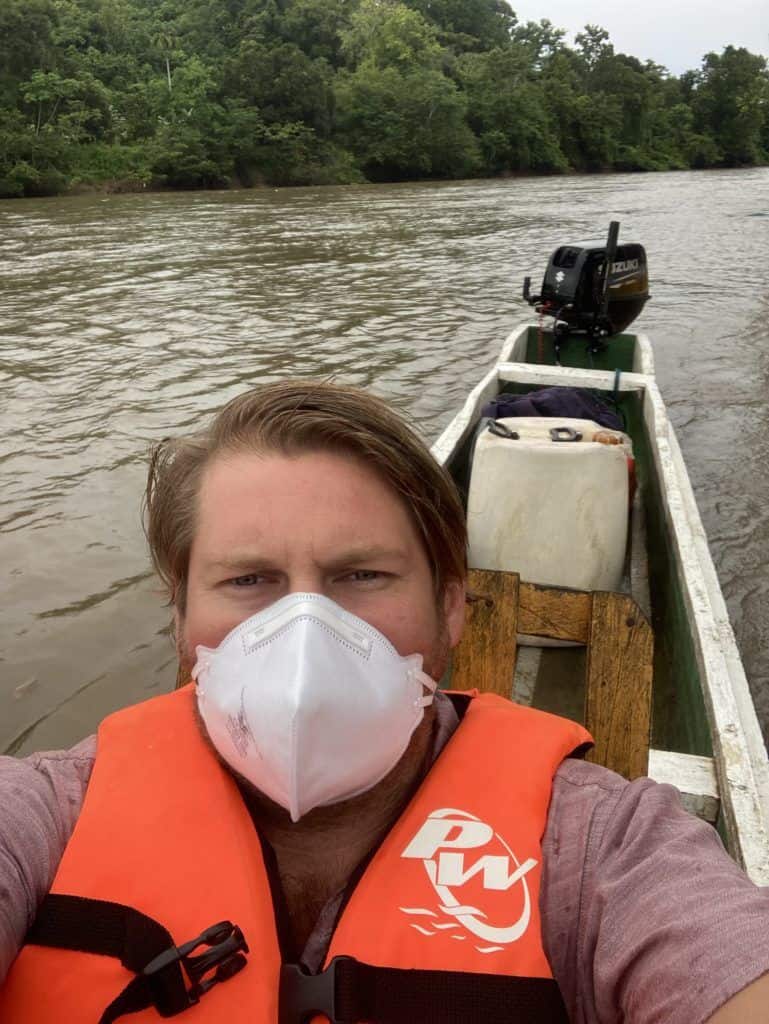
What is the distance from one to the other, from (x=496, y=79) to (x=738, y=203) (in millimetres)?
42311

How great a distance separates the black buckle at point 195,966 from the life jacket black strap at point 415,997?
0.29ft

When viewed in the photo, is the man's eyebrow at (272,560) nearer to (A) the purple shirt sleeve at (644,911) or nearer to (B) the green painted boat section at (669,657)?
(A) the purple shirt sleeve at (644,911)

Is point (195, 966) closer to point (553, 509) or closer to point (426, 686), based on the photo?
point (426, 686)

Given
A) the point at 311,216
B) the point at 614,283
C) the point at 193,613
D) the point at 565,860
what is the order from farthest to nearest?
the point at 311,216 → the point at 614,283 → the point at 193,613 → the point at 565,860

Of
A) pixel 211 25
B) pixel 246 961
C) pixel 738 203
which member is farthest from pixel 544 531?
pixel 211 25

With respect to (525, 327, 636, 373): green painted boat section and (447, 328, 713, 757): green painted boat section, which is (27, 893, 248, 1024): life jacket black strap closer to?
(447, 328, 713, 757): green painted boat section

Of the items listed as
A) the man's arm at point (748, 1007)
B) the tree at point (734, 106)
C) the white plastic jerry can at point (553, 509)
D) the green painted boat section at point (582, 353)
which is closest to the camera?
the man's arm at point (748, 1007)

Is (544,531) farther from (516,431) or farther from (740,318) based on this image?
(740,318)

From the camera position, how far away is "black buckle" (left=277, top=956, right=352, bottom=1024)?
1023mm

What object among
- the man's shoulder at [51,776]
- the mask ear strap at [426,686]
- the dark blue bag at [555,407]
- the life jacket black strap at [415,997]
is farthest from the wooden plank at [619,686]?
the dark blue bag at [555,407]

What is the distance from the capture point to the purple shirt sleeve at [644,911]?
2.99ft

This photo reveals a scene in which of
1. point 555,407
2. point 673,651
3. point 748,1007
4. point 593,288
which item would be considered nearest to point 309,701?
point 748,1007

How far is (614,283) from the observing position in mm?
5707

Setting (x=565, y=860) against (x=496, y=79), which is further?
(x=496, y=79)
